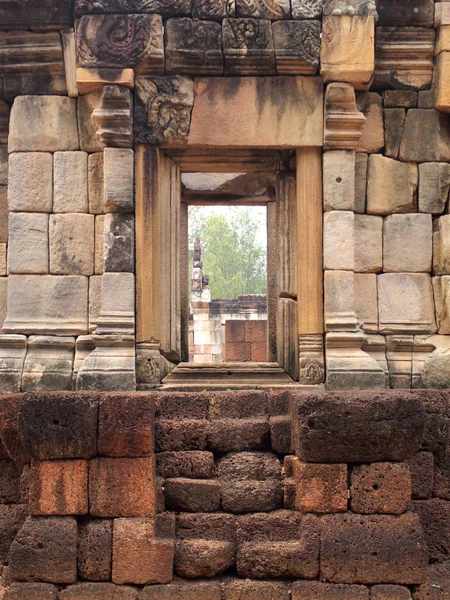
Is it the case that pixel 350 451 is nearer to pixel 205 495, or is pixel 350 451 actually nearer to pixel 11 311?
pixel 205 495

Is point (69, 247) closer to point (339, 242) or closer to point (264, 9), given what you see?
Answer: point (339, 242)

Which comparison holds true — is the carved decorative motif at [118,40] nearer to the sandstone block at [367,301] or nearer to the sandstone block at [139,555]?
the sandstone block at [367,301]

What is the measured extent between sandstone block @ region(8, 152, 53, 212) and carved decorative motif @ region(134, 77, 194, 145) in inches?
33.5

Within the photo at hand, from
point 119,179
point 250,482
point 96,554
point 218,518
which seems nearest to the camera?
point 96,554

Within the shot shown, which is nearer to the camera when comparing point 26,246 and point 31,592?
point 31,592

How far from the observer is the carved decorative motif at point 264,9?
6543mm

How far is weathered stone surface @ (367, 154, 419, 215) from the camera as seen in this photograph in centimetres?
686

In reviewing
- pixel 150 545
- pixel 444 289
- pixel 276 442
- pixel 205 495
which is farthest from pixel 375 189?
pixel 150 545

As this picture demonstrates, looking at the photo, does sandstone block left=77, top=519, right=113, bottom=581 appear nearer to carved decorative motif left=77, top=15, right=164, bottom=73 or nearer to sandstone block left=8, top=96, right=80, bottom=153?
sandstone block left=8, top=96, right=80, bottom=153

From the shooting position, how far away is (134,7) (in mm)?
6527

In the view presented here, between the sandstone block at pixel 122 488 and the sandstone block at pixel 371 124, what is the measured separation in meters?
3.26

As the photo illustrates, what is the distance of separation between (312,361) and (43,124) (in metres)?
3.03

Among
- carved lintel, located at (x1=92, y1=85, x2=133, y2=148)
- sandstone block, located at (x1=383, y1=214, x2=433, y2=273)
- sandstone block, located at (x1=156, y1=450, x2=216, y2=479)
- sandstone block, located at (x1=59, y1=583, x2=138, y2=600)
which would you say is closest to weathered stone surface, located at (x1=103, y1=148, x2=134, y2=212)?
carved lintel, located at (x1=92, y1=85, x2=133, y2=148)

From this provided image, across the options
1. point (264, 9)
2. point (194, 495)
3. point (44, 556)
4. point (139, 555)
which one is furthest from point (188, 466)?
point (264, 9)
